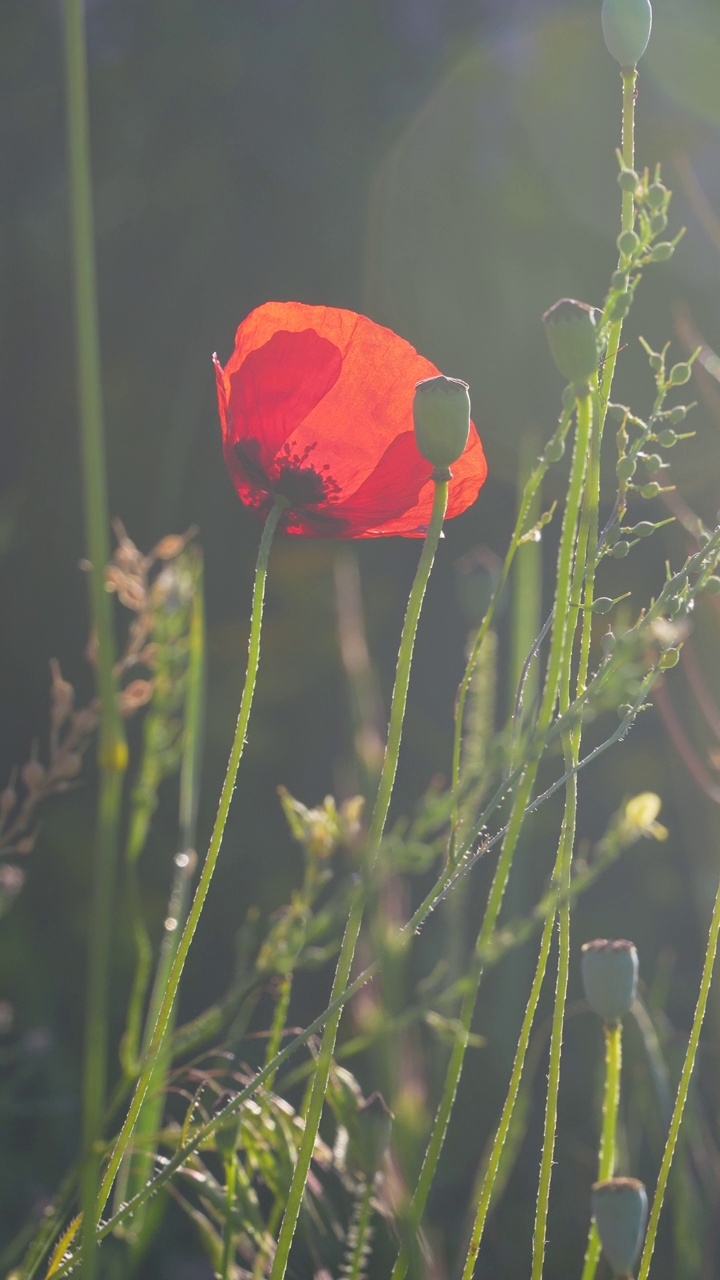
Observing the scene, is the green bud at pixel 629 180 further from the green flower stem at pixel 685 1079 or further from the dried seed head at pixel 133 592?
the dried seed head at pixel 133 592

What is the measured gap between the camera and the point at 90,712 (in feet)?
2.03

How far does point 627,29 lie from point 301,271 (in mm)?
1517

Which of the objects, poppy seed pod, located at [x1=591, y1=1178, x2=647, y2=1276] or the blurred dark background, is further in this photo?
the blurred dark background

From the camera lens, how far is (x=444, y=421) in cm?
36

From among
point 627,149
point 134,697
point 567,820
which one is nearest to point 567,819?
point 567,820

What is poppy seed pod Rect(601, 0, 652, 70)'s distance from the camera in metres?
0.39

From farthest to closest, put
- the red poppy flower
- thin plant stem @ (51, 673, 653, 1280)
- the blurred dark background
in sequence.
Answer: the blurred dark background, the red poppy flower, thin plant stem @ (51, 673, 653, 1280)

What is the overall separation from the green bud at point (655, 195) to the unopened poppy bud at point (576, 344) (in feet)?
0.18

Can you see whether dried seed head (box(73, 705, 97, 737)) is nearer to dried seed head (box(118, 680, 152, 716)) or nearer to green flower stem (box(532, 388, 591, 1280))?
dried seed head (box(118, 680, 152, 716))

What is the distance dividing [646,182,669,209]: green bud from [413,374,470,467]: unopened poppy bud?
0.27 ft

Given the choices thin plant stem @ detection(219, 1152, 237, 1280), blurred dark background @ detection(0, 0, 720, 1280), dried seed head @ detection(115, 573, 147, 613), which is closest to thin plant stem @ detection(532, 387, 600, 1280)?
thin plant stem @ detection(219, 1152, 237, 1280)

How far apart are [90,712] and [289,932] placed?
0.16 metres

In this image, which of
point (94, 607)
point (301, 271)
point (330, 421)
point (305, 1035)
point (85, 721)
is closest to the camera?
point (94, 607)

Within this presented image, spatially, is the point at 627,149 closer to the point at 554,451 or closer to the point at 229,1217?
the point at 554,451
